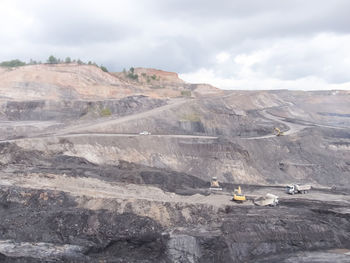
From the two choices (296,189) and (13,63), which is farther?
(13,63)

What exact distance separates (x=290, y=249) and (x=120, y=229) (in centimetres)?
890

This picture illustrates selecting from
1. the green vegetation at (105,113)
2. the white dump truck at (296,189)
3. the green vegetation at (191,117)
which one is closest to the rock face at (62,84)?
the green vegetation at (105,113)

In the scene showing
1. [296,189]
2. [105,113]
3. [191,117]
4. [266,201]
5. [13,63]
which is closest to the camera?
[266,201]

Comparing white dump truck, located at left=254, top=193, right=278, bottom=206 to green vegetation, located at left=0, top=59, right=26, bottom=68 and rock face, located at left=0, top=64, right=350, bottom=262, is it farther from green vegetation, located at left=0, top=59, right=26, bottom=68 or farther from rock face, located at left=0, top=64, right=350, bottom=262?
green vegetation, located at left=0, top=59, right=26, bottom=68

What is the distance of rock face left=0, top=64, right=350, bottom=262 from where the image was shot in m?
19.3

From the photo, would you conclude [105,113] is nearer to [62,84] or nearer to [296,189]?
[62,84]

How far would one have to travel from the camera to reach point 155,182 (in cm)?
2875

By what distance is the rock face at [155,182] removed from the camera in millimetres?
19328

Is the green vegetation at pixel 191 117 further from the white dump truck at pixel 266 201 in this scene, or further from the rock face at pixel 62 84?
the white dump truck at pixel 266 201

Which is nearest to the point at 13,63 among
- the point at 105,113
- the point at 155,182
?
the point at 105,113

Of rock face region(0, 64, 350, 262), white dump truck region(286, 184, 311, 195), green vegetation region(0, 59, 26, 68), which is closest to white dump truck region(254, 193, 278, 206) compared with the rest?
rock face region(0, 64, 350, 262)

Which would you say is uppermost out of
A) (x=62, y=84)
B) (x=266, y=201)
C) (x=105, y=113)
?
(x=62, y=84)

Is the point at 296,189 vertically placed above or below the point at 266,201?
below

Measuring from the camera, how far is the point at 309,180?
37844 mm
